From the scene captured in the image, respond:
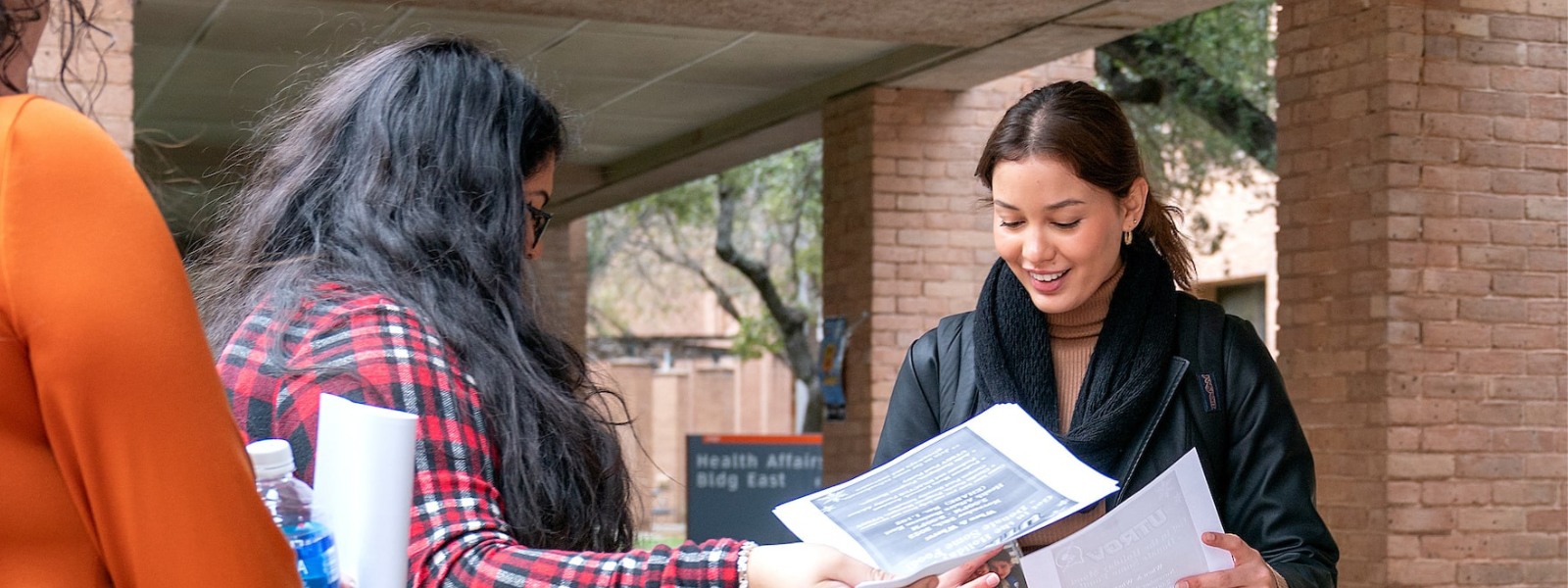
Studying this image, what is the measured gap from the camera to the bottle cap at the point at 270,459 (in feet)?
4.05

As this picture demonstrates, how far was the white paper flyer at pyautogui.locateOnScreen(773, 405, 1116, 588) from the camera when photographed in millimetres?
1623

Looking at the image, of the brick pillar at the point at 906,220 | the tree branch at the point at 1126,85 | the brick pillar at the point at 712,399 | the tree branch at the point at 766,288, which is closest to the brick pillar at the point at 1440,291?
the brick pillar at the point at 906,220

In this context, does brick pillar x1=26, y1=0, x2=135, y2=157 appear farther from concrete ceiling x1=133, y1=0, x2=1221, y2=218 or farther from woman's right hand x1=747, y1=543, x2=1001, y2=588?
woman's right hand x1=747, y1=543, x2=1001, y2=588

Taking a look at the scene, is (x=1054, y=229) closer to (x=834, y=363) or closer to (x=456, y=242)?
(x=456, y=242)

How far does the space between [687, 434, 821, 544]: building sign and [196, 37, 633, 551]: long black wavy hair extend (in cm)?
1171

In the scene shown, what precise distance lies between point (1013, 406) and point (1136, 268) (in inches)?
28.2

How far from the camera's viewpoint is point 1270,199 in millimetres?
17875

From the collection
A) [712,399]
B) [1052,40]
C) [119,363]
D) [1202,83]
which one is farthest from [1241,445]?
[712,399]

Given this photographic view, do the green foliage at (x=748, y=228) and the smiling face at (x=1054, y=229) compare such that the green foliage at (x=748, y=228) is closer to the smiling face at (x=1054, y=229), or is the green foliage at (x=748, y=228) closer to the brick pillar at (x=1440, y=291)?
the brick pillar at (x=1440, y=291)

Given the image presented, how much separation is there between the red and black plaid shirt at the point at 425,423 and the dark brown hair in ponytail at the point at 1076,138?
1375 millimetres

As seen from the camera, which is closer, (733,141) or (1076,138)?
(1076,138)

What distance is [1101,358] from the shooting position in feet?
8.73

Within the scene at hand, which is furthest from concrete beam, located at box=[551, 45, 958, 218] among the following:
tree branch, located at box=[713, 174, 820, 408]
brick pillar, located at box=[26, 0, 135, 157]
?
tree branch, located at box=[713, 174, 820, 408]

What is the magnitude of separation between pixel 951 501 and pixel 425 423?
65 cm
